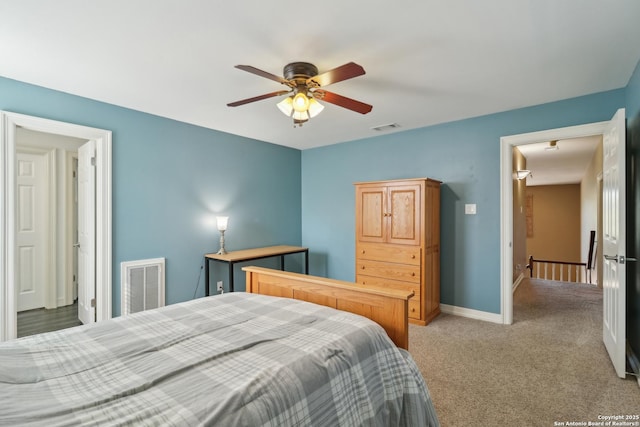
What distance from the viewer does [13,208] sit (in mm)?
2635

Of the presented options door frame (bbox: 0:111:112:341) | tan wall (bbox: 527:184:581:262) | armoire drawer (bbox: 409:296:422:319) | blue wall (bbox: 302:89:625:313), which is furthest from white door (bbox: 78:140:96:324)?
tan wall (bbox: 527:184:581:262)

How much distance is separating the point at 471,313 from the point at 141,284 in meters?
3.76

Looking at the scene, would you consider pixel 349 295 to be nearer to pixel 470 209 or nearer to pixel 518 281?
pixel 470 209

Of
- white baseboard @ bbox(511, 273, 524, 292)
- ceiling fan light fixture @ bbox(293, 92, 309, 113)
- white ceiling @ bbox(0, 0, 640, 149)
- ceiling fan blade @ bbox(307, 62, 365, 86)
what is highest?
white ceiling @ bbox(0, 0, 640, 149)

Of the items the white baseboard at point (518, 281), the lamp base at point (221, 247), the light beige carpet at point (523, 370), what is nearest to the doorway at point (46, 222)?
the lamp base at point (221, 247)

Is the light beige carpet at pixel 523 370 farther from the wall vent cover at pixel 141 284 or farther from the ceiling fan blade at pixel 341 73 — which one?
the wall vent cover at pixel 141 284

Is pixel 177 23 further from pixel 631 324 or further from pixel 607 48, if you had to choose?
A: pixel 631 324

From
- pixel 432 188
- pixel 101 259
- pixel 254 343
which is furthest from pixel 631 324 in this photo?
pixel 101 259

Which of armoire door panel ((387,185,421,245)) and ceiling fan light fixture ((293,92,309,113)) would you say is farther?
armoire door panel ((387,185,421,245))

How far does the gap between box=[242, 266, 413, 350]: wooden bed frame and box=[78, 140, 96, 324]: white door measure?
179 cm

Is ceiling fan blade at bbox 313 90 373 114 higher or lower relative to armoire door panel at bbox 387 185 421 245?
higher

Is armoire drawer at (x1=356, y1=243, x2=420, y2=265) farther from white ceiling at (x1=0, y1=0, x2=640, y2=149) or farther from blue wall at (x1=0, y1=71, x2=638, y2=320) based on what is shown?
white ceiling at (x1=0, y1=0, x2=640, y2=149)

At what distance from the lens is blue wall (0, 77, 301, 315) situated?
3.08 metres

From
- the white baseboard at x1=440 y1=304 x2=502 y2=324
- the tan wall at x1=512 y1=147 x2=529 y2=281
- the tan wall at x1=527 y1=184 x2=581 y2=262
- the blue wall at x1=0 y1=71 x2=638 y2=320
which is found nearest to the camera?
the blue wall at x1=0 y1=71 x2=638 y2=320
